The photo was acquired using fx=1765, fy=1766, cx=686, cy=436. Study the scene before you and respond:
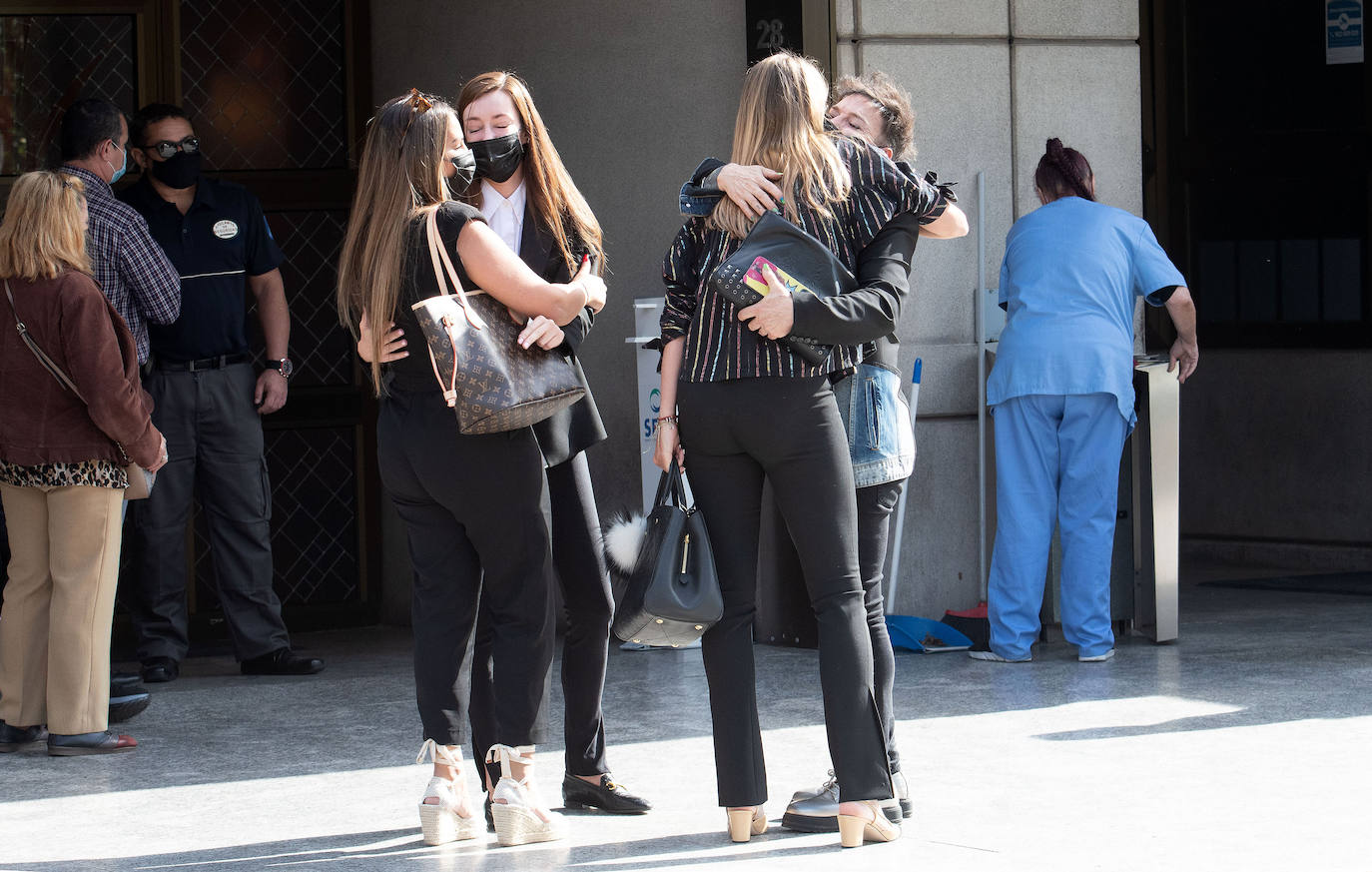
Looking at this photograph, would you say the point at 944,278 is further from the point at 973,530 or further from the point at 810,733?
the point at 810,733

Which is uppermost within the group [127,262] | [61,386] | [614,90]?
[614,90]

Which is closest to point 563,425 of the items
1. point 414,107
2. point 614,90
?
point 414,107

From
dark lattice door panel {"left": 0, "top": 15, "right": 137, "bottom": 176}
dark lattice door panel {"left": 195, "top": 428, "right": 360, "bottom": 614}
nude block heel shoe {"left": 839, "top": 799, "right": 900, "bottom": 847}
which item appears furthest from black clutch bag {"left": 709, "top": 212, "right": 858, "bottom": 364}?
dark lattice door panel {"left": 0, "top": 15, "right": 137, "bottom": 176}

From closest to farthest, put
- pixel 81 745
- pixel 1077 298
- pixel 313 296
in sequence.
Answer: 1. pixel 81 745
2. pixel 1077 298
3. pixel 313 296

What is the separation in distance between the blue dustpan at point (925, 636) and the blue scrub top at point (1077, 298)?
936mm

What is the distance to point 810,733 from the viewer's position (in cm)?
538

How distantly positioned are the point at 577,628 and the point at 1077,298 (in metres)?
2.98

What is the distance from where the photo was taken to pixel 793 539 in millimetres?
4023

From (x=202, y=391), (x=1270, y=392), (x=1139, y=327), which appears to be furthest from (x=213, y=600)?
(x=1270, y=392)

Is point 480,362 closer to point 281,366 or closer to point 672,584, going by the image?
point 672,584

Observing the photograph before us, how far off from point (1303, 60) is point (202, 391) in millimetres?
6585

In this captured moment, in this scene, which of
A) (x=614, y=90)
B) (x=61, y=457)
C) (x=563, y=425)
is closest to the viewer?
(x=563, y=425)

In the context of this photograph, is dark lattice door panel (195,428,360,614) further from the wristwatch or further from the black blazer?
the black blazer

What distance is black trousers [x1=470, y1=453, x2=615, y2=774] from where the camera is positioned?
4344 millimetres
